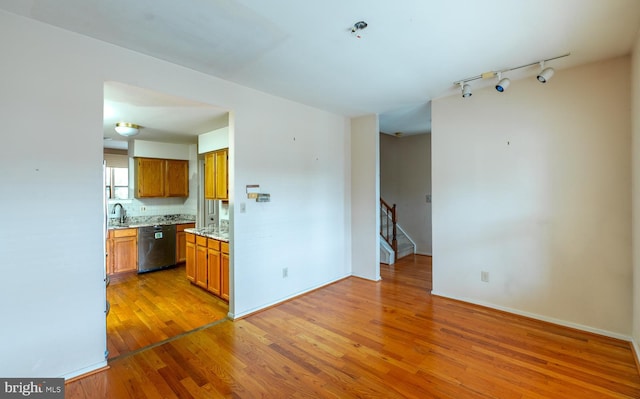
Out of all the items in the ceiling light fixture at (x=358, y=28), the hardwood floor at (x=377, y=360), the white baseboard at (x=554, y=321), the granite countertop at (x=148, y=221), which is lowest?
the hardwood floor at (x=377, y=360)

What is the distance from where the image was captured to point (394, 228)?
591 centimetres

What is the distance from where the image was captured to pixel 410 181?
21.9 feet

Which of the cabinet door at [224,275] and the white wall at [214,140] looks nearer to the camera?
the cabinet door at [224,275]

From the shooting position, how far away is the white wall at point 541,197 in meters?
2.70

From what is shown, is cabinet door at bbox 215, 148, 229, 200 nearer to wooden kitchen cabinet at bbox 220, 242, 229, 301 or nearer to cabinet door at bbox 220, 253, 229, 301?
wooden kitchen cabinet at bbox 220, 242, 229, 301

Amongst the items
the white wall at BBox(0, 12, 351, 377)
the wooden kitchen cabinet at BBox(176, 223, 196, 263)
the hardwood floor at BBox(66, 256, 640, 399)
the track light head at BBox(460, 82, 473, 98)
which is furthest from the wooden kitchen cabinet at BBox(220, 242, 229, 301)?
the track light head at BBox(460, 82, 473, 98)

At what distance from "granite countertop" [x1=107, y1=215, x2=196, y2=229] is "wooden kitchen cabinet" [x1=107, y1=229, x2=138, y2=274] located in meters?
0.13

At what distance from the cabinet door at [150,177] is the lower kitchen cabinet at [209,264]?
1.81 metres

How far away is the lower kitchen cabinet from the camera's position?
11.9 feet

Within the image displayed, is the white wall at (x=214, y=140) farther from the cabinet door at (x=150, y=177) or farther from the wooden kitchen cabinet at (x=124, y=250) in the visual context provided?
the wooden kitchen cabinet at (x=124, y=250)

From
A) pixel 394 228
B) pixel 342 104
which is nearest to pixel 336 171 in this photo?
pixel 342 104

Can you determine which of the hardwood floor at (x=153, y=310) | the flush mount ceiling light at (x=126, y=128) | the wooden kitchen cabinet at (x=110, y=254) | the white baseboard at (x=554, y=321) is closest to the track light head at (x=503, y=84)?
the white baseboard at (x=554, y=321)

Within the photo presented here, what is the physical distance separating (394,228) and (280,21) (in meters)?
4.73

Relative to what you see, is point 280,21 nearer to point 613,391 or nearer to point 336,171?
point 336,171
